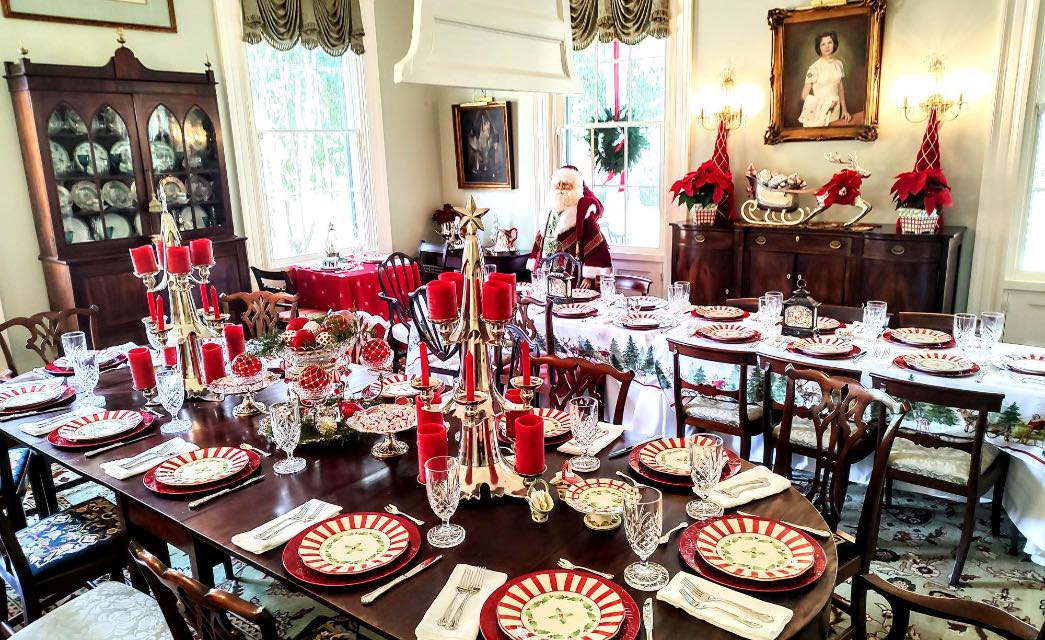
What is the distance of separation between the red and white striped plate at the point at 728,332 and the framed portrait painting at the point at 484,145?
11.3 feet

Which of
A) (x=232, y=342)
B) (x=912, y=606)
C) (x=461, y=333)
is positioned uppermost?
(x=461, y=333)

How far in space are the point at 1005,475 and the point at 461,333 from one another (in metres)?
2.23

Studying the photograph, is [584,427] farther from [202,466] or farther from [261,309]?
[261,309]

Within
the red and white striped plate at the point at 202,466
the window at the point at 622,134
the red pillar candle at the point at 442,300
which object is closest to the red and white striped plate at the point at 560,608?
the red pillar candle at the point at 442,300

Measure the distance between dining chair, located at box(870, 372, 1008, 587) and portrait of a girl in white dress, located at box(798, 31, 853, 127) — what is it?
9.21 ft

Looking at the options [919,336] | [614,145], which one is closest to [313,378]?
[919,336]

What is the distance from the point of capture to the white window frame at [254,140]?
5.16 metres

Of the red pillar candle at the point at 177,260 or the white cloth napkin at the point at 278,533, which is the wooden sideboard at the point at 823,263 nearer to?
the red pillar candle at the point at 177,260

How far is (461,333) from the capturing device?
168 cm

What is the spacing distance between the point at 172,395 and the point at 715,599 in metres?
1.72

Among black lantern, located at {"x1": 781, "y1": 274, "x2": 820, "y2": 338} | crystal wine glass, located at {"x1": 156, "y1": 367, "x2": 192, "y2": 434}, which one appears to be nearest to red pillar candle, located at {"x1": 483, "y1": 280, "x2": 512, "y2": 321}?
crystal wine glass, located at {"x1": 156, "y1": 367, "x2": 192, "y2": 434}

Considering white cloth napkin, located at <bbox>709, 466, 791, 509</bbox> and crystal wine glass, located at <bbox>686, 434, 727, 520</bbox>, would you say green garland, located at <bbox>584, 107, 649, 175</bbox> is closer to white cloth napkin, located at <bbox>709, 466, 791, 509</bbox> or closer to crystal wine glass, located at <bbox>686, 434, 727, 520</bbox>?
white cloth napkin, located at <bbox>709, 466, 791, 509</bbox>

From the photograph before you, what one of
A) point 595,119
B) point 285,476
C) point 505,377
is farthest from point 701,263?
point 285,476

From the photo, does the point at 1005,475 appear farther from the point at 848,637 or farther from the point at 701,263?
the point at 701,263
